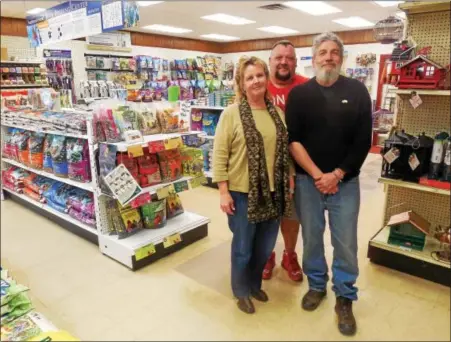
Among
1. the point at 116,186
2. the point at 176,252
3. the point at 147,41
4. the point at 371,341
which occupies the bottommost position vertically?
the point at 176,252

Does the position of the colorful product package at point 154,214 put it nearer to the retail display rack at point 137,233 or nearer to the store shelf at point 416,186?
the retail display rack at point 137,233

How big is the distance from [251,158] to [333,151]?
0.43 m

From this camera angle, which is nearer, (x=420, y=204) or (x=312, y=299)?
(x=312, y=299)

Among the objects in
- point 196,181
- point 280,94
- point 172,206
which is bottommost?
point 172,206

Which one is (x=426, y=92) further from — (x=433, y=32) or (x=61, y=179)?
(x=61, y=179)

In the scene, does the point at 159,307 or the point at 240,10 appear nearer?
the point at 159,307

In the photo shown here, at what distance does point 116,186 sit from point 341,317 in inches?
63.3

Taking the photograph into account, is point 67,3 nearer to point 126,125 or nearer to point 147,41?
point 126,125

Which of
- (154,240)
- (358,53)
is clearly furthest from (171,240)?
(358,53)

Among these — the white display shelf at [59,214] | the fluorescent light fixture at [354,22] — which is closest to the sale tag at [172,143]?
the white display shelf at [59,214]

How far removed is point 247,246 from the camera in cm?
182

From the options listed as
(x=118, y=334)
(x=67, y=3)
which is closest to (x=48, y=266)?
(x=118, y=334)

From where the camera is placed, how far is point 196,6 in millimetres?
5953

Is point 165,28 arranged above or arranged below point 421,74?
above
